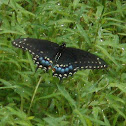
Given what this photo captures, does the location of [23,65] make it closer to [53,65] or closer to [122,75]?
[53,65]

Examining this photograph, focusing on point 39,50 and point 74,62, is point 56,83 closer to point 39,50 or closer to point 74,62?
point 74,62

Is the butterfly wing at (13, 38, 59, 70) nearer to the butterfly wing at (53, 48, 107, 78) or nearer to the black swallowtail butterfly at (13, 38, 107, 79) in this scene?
the black swallowtail butterfly at (13, 38, 107, 79)

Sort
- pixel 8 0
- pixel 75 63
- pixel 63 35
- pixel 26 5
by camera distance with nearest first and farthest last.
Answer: pixel 75 63, pixel 8 0, pixel 63 35, pixel 26 5

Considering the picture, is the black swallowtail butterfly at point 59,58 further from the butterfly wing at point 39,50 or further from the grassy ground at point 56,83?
the grassy ground at point 56,83

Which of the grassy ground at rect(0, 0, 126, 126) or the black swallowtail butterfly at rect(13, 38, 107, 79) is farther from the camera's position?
the black swallowtail butterfly at rect(13, 38, 107, 79)

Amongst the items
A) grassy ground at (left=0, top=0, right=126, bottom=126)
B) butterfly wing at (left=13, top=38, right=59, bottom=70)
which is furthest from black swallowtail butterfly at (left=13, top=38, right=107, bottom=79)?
grassy ground at (left=0, top=0, right=126, bottom=126)

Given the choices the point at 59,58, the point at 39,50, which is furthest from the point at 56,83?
the point at 39,50

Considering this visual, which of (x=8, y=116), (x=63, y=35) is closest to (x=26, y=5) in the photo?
(x=63, y=35)
